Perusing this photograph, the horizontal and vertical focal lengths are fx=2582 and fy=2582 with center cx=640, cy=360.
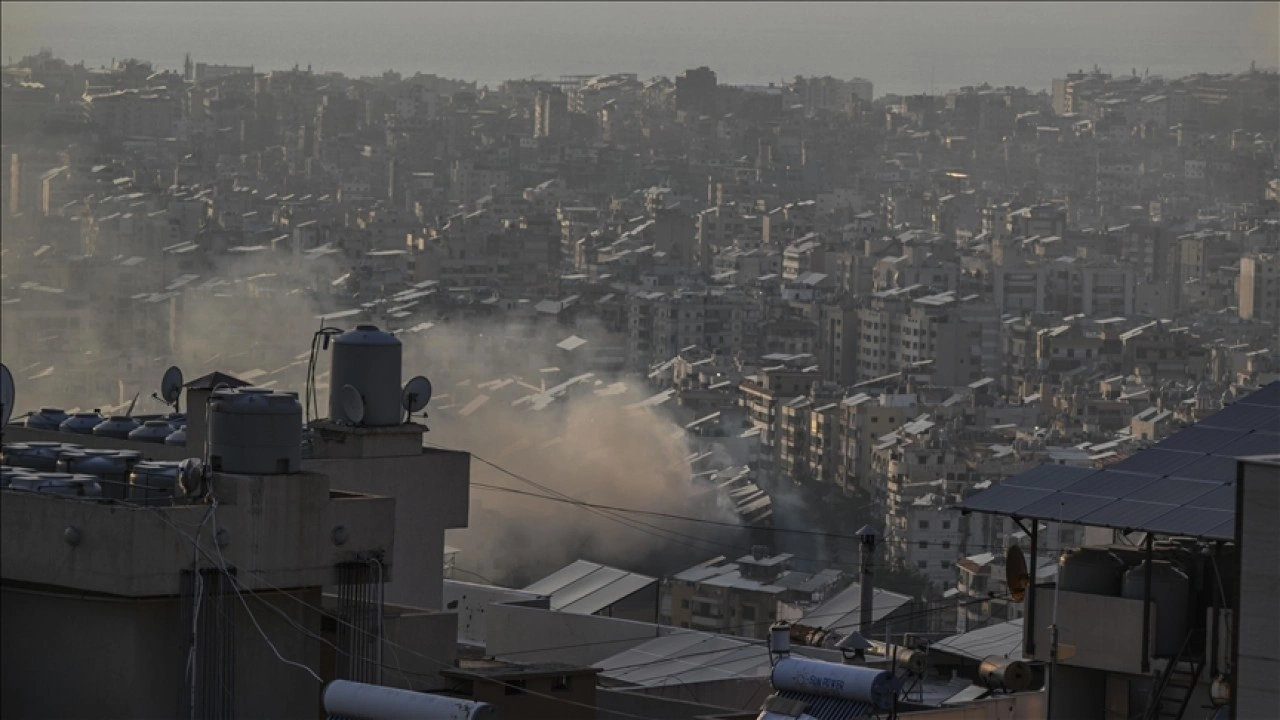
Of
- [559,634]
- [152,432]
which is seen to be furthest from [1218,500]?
[559,634]

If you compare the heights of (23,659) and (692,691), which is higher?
(23,659)

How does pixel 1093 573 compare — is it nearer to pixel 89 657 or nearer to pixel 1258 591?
pixel 1258 591

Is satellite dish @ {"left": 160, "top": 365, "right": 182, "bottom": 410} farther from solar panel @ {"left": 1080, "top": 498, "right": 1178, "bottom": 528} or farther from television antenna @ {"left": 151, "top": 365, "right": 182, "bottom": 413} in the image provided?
solar panel @ {"left": 1080, "top": 498, "right": 1178, "bottom": 528}

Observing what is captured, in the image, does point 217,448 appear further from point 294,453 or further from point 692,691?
point 692,691

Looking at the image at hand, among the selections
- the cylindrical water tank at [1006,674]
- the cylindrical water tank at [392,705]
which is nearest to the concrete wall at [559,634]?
the cylindrical water tank at [1006,674]

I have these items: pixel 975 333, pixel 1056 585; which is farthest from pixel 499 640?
pixel 975 333

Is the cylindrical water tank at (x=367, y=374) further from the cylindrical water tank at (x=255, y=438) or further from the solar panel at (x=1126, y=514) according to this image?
the cylindrical water tank at (x=255, y=438)
